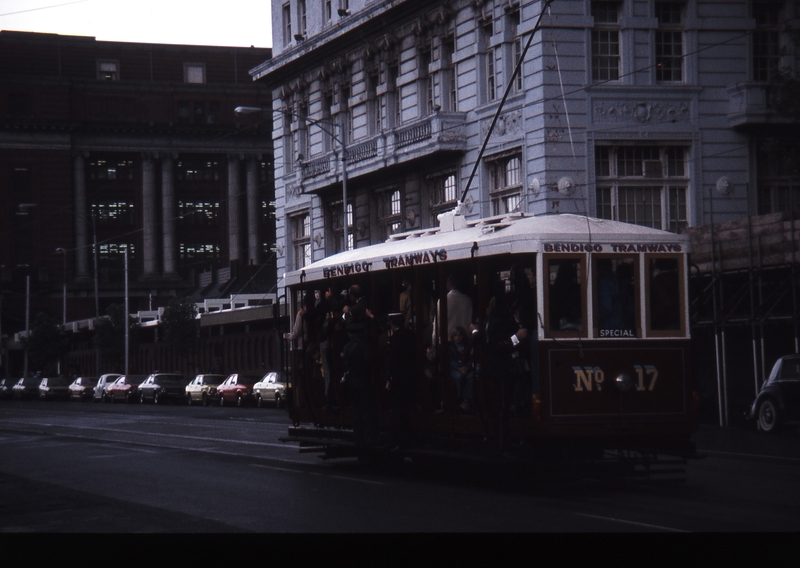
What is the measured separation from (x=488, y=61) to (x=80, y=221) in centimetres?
7023

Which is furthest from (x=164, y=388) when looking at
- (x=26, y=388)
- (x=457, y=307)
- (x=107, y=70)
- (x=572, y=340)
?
(x=107, y=70)

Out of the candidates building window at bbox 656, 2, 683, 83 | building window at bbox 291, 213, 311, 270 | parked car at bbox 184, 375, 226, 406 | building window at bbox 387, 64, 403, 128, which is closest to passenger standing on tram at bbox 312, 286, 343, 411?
building window at bbox 656, 2, 683, 83

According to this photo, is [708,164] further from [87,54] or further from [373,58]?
[87,54]

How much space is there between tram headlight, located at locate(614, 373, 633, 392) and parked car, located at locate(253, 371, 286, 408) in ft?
107

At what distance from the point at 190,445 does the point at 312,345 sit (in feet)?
20.5

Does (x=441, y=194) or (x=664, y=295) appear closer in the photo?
(x=664, y=295)

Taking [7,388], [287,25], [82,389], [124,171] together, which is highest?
[124,171]

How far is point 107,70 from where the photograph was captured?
104062 mm

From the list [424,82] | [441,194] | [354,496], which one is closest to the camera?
[354,496]

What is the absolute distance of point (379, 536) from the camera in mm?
9922

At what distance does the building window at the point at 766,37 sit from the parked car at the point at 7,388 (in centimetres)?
5478

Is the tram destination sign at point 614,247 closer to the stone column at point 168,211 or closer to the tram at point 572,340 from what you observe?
the tram at point 572,340

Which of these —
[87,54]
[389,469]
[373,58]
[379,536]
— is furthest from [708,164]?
[87,54]

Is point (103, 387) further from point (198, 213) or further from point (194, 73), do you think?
point (194, 73)
